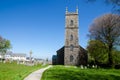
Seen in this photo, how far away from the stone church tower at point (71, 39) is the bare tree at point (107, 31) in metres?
8.31

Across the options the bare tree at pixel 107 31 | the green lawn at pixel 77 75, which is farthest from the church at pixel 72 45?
the green lawn at pixel 77 75

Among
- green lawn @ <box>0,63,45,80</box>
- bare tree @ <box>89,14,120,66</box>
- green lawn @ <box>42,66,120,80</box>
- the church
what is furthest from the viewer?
the church

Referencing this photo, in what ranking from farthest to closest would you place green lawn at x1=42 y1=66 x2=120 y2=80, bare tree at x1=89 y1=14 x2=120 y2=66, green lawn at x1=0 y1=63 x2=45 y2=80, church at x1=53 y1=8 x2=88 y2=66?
church at x1=53 y1=8 x2=88 y2=66 → bare tree at x1=89 y1=14 x2=120 y2=66 → green lawn at x1=42 y1=66 x2=120 y2=80 → green lawn at x1=0 y1=63 x2=45 y2=80

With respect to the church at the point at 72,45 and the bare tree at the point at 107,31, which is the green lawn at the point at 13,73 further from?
the church at the point at 72,45

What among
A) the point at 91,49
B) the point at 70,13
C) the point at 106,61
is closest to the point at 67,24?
the point at 70,13

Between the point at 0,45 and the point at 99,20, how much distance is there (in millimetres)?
52354

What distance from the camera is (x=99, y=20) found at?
189 ft

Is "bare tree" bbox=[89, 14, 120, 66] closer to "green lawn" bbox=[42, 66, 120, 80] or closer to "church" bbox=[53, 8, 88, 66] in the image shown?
"church" bbox=[53, 8, 88, 66]

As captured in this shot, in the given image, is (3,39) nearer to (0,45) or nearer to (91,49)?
(0,45)

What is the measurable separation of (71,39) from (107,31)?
40.5 feet

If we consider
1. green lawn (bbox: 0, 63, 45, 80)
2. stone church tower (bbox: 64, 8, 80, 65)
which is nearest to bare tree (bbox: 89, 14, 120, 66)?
stone church tower (bbox: 64, 8, 80, 65)

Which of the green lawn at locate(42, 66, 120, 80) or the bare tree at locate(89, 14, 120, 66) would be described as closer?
the green lawn at locate(42, 66, 120, 80)

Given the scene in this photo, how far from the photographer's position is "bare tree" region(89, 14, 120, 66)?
182 feet

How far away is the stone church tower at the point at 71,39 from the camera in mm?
65188
